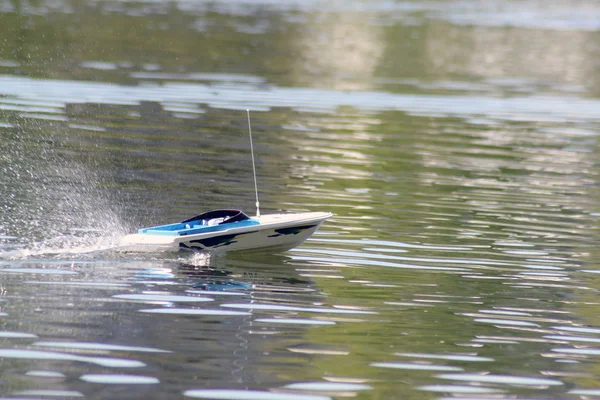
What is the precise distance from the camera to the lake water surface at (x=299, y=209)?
43.0 ft

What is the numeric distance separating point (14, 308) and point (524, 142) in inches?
945

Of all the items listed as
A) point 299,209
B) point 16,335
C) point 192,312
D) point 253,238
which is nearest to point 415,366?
point 192,312

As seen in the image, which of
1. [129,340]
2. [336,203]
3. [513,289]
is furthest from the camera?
[336,203]

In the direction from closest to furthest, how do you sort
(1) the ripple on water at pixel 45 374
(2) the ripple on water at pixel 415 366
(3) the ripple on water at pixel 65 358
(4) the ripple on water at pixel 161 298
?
1. (1) the ripple on water at pixel 45 374
2. (3) the ripple on water at pixel 65 358
3. (2) the ripple on water at pixel 415 366
4. (4) the ripple on water at pixel 161 298

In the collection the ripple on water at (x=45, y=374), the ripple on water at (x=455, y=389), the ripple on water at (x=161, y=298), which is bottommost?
the ripple on water at (x=455, y=389)

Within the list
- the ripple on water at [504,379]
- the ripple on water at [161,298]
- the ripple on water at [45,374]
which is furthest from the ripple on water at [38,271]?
the ripple on water at [504,379]

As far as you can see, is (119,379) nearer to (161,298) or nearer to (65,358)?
(65,358)

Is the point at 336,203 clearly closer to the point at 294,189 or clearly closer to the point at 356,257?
the point at 294,189

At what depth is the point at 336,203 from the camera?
80.5 ft

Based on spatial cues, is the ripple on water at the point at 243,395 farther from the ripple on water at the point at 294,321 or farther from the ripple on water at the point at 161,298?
the ripple on water at the point at 161,298

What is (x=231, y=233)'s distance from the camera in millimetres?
18406

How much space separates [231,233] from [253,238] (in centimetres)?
48

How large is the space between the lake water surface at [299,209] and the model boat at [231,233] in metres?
0.28

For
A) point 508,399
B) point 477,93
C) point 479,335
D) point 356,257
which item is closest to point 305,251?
point 356,257
